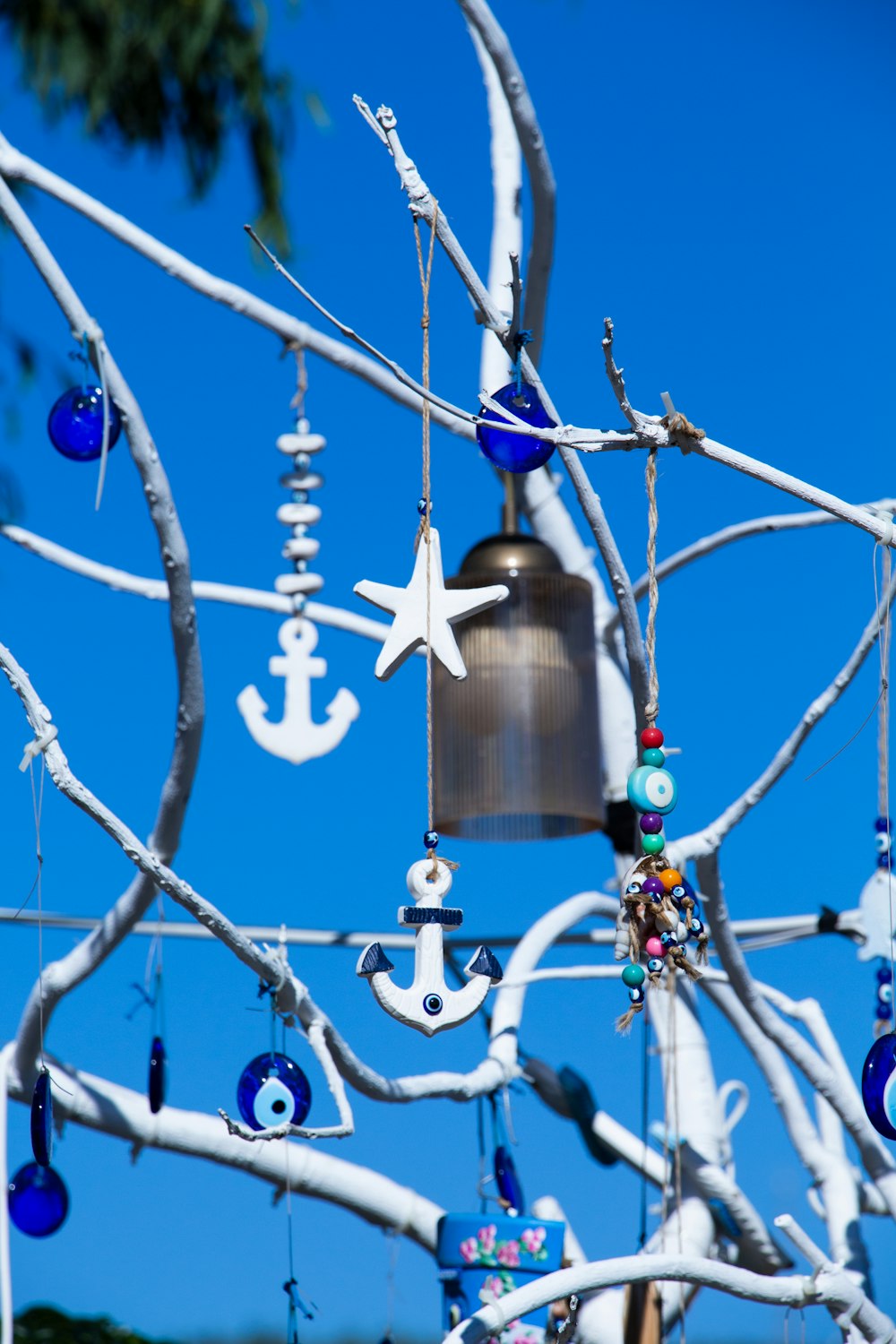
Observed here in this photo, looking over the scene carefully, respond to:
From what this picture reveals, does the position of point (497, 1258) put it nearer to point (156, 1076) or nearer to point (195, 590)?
point (156, 1076)

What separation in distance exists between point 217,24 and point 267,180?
37 cm

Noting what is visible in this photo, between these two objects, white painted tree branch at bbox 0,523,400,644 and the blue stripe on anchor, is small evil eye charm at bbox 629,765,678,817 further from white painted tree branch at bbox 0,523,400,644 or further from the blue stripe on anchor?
white painted tree branch at bbox 0,523,400,644

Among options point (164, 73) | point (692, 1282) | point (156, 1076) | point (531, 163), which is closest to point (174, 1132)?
point (156, 1076)

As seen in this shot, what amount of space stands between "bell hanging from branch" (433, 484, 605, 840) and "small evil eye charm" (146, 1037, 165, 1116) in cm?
58

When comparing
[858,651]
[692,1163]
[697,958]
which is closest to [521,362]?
[697,958]

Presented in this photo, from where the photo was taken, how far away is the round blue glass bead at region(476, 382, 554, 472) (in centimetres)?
229

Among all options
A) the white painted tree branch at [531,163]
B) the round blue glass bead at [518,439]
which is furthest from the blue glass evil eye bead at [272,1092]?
the white painted tree branch at [531,163]

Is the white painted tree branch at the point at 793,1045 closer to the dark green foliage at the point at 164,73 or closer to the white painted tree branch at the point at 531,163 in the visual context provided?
the white painted tree branch at the point at 531,163

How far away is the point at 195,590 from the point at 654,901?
60.0 inches

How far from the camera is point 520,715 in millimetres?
3277

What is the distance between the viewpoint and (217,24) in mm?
4836

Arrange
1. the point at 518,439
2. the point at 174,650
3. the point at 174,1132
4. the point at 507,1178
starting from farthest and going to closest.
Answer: the point at 507,1178, the point at 174,1132, the point at 174,650, the point at 518,439

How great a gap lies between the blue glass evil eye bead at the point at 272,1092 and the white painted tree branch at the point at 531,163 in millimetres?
1228

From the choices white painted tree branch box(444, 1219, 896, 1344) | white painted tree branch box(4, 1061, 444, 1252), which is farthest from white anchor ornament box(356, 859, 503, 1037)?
white painted tree branch box(4, 1061, 444, 1252)
